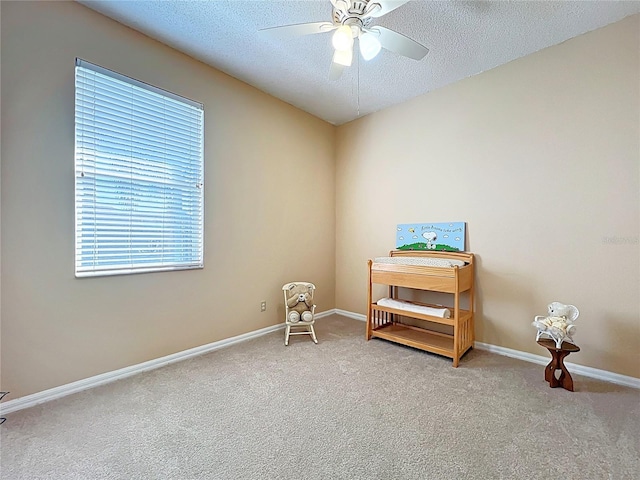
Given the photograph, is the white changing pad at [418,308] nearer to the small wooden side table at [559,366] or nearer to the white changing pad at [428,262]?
the white changing pad at [428,262]

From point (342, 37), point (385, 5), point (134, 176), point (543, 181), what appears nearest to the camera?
point (385, 5)

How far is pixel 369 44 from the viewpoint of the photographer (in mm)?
1771

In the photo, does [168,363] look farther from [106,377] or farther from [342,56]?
[342,56]

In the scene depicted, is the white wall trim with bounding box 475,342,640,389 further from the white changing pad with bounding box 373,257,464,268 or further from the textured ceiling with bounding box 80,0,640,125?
the textured ceiling with bounding box 80,0,640,125

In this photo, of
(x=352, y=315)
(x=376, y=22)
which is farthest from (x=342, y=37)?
(x=352, y=315)

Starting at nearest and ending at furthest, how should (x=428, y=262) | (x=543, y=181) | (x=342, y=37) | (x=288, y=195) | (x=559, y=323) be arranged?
(x=342, y=37)
(x=559, y=323)
(x=543, y=181)
(x=428, y=262)
(x=288, y=195)

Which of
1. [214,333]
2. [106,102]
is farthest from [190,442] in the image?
[106,102]

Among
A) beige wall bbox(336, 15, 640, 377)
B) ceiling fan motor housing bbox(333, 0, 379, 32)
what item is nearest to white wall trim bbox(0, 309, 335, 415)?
beige wall bbox(336, 15, 640, 377)

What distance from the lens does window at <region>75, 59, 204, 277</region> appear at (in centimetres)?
200

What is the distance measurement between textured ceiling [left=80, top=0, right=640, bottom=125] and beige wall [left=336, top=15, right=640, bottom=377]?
Answer: 234mm

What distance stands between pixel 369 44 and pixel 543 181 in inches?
72.6

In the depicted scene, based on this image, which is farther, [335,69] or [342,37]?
[335,69]

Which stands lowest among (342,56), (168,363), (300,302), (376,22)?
(168,363)

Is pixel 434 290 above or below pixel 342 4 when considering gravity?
below
